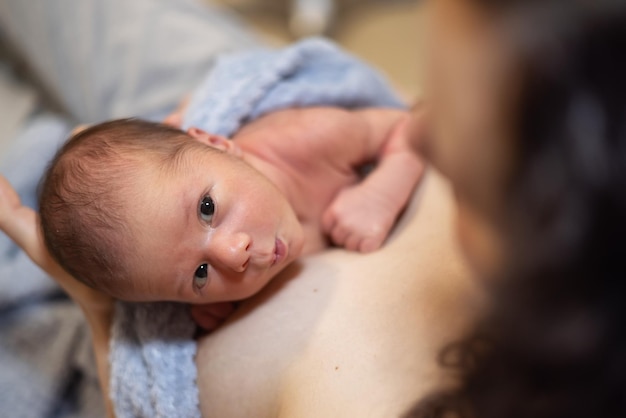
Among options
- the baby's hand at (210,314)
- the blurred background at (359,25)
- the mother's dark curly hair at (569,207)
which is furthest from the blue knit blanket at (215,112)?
the blurred background at (359,25)

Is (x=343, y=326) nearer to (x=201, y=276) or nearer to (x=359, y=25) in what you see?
(x=201, y=276)

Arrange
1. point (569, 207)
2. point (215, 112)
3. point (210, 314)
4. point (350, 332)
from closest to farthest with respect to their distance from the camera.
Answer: point (569, 207) < point (350, 332) < point (210, 314) < point (215, 112)

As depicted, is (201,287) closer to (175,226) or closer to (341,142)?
(175,226)

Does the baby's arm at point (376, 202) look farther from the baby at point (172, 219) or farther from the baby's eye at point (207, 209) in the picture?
the baby's eye at point (207, 209)

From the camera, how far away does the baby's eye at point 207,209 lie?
0.73 m

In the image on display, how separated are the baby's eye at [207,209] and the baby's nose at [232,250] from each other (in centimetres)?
3

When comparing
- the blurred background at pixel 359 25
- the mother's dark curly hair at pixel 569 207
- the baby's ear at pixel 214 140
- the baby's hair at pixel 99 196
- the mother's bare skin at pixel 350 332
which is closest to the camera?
the mother's dark curly hair at pixel 569 207

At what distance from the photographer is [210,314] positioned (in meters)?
0.80

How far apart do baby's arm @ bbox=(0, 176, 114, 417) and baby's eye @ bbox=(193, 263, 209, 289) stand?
0.16 metres

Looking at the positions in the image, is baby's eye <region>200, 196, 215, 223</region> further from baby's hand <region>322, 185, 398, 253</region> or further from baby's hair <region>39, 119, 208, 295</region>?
baby's hand <region>322, 185, 398, 253</region>

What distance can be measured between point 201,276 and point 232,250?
6 cm

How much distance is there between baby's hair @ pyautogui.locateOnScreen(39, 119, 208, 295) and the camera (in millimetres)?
705

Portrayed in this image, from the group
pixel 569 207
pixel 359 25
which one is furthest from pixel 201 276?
pixel 359 25

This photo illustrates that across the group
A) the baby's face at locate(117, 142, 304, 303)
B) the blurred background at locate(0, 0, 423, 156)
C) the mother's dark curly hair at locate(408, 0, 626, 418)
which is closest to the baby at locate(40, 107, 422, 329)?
the baby's face at locate(117, 142, 304, 303)
